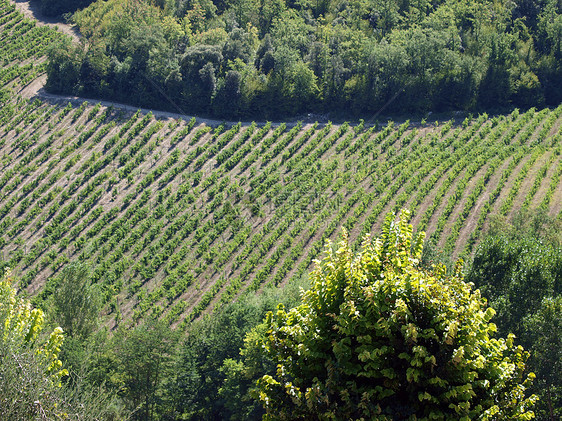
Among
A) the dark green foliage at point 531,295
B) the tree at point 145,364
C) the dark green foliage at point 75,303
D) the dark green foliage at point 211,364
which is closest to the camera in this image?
the dark green foliage at point 531,295

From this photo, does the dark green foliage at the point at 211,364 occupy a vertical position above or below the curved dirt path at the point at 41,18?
below

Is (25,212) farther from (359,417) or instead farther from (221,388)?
(359,417)

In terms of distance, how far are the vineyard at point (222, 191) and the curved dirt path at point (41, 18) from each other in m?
18.1

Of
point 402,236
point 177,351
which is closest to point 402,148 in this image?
point 177,351

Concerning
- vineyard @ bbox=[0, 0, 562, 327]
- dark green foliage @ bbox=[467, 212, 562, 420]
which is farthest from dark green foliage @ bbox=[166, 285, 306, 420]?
dark green foliage @ bbox=[467, 212, 562, 420]

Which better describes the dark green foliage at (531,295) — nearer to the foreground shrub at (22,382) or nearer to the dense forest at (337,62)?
the foreground shrub at (22,382)

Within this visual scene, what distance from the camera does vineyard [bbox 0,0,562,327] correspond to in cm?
4872

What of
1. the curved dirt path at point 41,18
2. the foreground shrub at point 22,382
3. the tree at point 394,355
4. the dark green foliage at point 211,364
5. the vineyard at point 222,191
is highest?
the curved dirt path at point 41,18

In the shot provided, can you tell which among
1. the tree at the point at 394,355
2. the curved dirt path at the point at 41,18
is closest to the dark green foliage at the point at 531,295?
the tree at the point at 394,355

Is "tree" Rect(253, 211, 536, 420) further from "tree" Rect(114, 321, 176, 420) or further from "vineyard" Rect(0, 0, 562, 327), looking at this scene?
"vineyard" Rect(0, 0, 562, 327)

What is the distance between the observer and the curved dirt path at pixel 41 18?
82812mm

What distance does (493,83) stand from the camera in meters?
66.6

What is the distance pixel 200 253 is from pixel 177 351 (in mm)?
13801

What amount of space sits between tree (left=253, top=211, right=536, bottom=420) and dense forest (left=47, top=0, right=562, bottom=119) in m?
54.3
